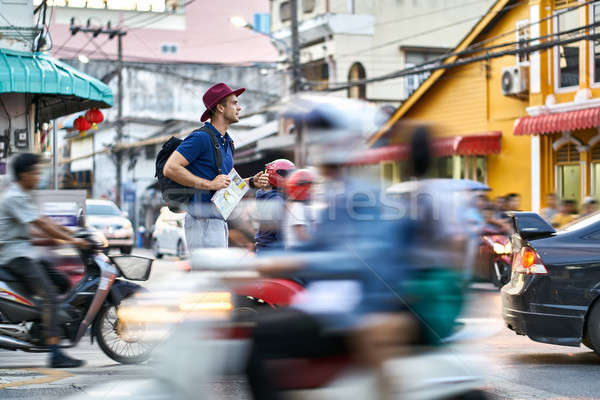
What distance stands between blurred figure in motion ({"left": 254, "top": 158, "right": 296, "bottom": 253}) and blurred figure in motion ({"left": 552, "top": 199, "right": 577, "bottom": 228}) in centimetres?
891

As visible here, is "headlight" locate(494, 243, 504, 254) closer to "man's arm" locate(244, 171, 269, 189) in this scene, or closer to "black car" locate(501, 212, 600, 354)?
"black car" locate(501, 212, 600, 354)

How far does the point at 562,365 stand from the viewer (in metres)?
7.84

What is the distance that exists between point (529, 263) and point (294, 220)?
3.69m

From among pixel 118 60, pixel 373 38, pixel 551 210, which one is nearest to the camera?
pixel 551 210

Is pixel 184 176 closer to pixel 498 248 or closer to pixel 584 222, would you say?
pixel 584 222

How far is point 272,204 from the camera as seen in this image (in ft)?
21.3

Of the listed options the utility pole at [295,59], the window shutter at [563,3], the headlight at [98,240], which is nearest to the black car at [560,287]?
the headlight at [98,240]

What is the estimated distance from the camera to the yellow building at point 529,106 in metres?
22.5

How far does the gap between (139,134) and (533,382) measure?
138ft

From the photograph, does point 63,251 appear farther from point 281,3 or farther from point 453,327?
point 281,3

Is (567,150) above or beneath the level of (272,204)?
above

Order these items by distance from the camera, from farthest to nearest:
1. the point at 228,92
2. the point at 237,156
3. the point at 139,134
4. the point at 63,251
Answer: the point at 139,134, the point at 237,156, the point at 63,251, the point at 228,92

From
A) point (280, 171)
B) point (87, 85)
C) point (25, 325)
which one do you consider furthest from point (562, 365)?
point (87, 85)

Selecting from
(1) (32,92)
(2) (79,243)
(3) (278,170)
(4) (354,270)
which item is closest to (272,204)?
(3) (278,170)
